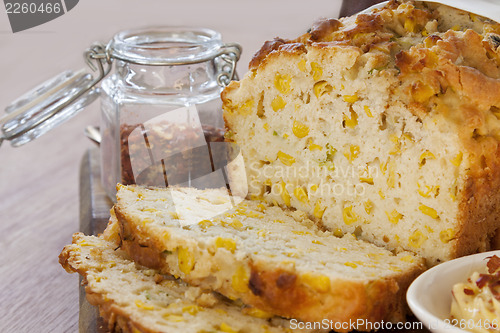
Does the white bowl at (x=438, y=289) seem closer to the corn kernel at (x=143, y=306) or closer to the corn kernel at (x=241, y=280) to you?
the corn kernel at (x=241, y=280)

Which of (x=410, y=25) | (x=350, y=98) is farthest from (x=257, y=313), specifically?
(x=410, y=25)

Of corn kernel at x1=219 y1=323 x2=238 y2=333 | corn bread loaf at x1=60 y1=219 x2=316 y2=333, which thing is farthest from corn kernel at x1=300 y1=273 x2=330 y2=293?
corn kernel at x1=219 y1=323 x2=238 y2=333

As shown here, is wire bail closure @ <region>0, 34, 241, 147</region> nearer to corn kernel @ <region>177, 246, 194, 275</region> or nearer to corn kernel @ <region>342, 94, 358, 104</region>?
corn kernel @ <region>342, 94, 358, 104</region>

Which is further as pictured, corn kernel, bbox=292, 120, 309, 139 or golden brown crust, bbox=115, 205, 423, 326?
corn kernel, bbox=292, 120, 309, 139

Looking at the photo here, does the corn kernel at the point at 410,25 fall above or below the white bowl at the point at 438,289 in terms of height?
above

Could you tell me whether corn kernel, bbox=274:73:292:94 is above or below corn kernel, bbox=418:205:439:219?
above

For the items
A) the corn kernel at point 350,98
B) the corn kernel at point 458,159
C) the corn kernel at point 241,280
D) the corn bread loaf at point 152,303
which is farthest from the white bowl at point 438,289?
the corn kernel at point 350,98
